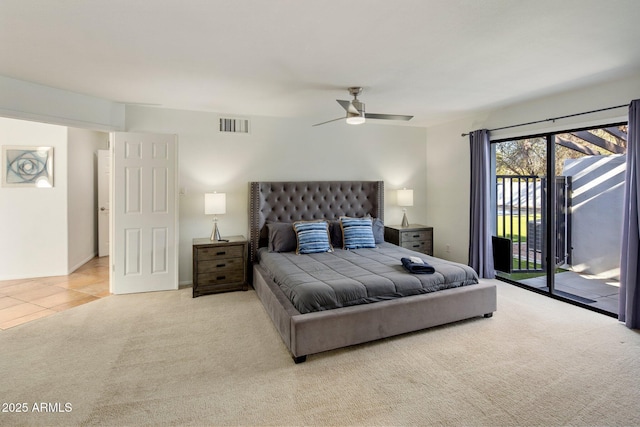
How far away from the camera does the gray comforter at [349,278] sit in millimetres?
3043

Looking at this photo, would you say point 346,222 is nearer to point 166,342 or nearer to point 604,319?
point 166,342

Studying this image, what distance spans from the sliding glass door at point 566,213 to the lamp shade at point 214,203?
14.4 feet

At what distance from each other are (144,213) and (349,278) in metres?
3.13

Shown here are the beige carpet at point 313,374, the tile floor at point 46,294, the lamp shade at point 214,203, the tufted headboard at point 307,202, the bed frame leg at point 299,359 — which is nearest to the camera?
the beige carpet at point 313,374

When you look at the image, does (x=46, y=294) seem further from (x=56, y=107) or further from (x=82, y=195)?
(x=56, y=107)

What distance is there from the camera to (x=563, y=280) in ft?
15.2

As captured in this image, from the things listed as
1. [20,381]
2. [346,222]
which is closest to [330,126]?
[346,222]

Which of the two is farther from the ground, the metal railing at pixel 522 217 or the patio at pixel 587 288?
the metal railing at pixel 522 217

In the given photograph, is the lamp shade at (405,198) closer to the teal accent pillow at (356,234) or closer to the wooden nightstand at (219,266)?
the teal accent pillow at (356,234)

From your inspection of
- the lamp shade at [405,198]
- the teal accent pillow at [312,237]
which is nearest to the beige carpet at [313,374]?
the teal accent pillow at [312,237]

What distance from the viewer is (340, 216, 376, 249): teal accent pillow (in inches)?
191

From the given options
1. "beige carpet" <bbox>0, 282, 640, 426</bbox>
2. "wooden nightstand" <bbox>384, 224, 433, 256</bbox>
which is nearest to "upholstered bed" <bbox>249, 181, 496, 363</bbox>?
"beige carpet" <bbox>0, 282, 640, 426</bbox>

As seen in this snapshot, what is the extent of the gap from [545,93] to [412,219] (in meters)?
3.03

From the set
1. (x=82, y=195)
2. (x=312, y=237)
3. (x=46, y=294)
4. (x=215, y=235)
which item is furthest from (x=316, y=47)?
(x=82, y=195)
